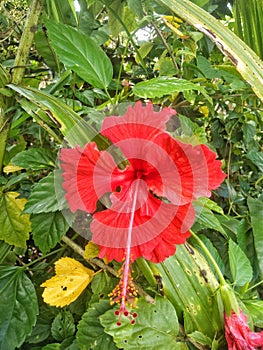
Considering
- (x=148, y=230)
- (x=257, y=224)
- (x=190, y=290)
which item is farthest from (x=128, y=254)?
(x=257, y=224)

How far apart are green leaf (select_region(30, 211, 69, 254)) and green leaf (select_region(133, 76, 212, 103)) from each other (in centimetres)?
19

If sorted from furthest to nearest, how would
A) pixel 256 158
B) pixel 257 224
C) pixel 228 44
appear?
pixel 256 158 → pixel 257 224 → pixel 228 44

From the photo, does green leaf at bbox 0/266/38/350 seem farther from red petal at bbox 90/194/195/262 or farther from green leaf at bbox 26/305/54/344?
red petal at bbox 90/194/195/262

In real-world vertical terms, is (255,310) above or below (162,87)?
below

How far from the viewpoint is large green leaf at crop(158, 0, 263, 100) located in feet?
1.20

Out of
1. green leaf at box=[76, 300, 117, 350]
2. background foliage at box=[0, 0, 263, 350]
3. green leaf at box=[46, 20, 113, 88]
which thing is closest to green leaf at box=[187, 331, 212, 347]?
background foliage at box=[0, 0, 263, 350]

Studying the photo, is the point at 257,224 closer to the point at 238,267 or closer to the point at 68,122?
the point at 238,267

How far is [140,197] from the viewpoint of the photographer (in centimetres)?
45

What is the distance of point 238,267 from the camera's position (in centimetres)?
62

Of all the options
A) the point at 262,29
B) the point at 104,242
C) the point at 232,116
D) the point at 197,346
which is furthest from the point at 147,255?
the point at 232,116

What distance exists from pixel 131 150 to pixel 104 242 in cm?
10

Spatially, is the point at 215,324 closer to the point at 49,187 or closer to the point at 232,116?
the point at 49,187

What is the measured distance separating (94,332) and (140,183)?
0.70 ft

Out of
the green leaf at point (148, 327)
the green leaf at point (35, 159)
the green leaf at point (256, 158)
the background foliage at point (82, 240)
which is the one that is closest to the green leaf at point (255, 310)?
the background foliage at point (82, 240)
